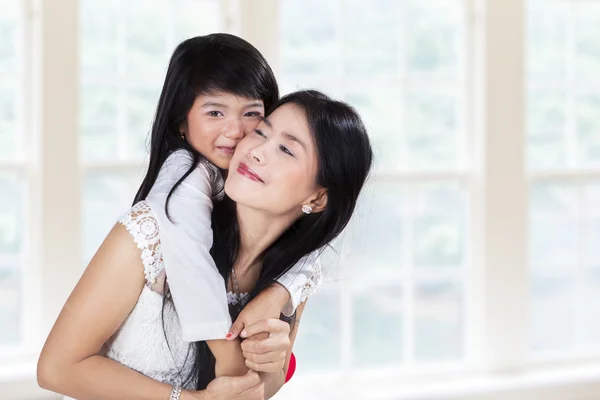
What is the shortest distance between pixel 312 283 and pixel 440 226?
1.59 metres

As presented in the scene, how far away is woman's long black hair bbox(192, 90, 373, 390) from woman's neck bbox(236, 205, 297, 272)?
0.08 feet

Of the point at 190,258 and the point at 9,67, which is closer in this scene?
the point at 190,258

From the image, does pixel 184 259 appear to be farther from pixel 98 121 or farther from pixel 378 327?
pixel 378 327

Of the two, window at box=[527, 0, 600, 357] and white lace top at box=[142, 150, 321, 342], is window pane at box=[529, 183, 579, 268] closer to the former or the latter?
window at box=[527, 0, 600, 357]

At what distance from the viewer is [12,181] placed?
3195 millimetres

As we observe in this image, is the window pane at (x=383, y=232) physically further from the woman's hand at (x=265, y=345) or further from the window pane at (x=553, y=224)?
the woman's hand at (x=265, y=345)

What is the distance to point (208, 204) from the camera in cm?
190

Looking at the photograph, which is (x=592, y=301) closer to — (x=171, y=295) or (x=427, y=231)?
(x=427, y=231)

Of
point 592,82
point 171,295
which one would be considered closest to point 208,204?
point 171,295

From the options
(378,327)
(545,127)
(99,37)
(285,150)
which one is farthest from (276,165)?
(545,127)

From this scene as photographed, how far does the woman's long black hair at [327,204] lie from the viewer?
6.59 feet

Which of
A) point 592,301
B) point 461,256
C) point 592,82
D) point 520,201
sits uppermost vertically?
point 592,82

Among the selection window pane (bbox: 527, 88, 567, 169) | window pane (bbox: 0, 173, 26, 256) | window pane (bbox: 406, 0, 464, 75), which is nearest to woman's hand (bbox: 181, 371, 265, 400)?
window pane (bbox: 0, 173, 26, 256)

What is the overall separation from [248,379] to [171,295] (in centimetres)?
27
